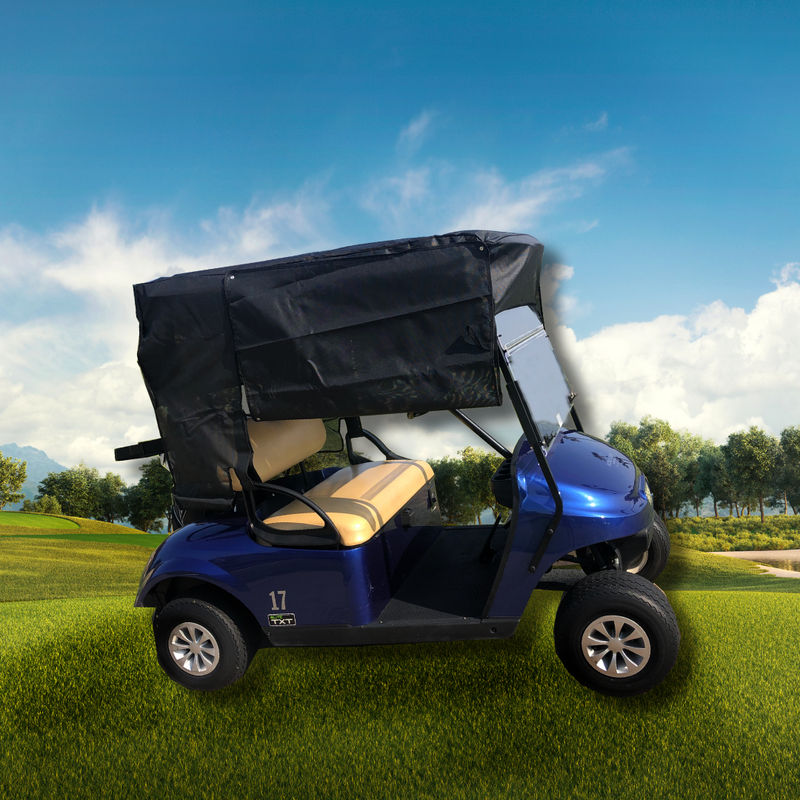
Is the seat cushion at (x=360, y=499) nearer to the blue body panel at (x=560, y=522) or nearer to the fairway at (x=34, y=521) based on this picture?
the blue body panel at (x=560, y=522)

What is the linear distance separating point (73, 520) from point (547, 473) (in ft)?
67.4

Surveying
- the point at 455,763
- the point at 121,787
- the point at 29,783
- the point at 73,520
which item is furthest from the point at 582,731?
the point at 73,520

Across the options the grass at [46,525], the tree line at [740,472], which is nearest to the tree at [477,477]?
the tree line at [740,472]

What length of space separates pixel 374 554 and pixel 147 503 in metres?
24.1

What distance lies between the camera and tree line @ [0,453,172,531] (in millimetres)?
25469

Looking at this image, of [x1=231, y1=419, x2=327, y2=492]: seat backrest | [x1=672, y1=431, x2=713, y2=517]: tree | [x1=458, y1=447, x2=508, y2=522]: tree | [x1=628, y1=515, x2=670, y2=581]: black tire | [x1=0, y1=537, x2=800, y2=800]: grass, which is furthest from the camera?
[x1=672, y1=431, x2=713, y2=517]: tree

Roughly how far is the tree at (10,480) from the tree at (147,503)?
8.57 metres

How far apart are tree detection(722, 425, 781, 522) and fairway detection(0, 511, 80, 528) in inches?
902

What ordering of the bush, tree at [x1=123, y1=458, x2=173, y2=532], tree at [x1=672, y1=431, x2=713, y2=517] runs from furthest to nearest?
tree at [x1=123, y1=458, x2=173, y2=532] < tree at [x1=672, y1=431, x2=713, y2=517] < the bush

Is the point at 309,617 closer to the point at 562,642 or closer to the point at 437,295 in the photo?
the point at 562,642

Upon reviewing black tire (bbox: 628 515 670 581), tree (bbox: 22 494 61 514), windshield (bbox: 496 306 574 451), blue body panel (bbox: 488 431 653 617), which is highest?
windshield (bbox: 496 306 574 451)

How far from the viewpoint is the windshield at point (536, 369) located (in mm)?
3617

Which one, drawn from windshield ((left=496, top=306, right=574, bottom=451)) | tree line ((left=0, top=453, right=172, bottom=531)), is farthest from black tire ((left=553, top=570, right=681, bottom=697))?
tree line ((left=0, top=453, right=172, bottom=531))

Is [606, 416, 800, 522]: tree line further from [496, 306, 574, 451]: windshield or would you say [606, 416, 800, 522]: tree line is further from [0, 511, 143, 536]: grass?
[496, 306, 574, 451]: windshield
